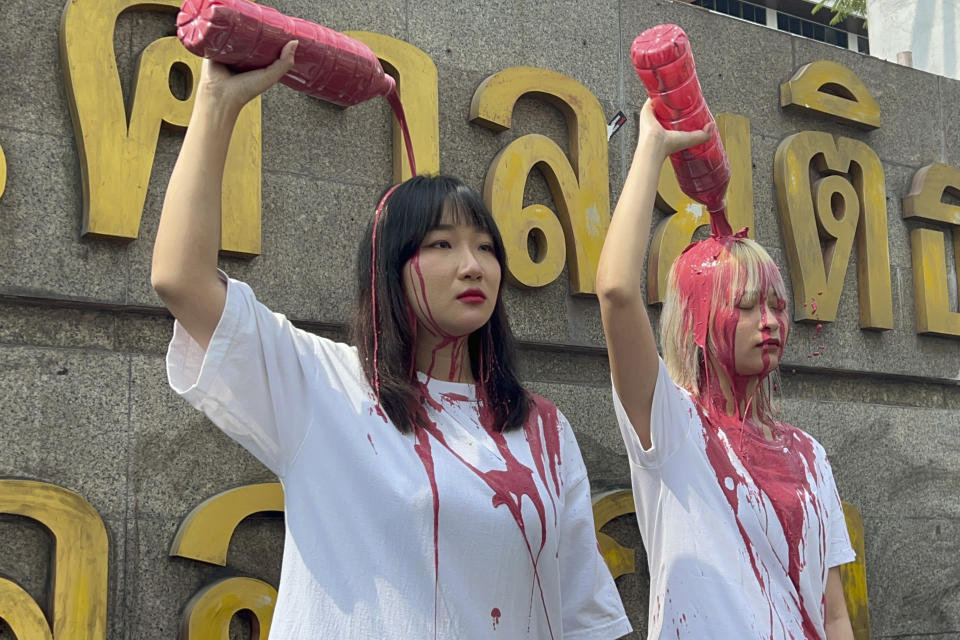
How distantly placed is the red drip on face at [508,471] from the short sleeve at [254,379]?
0.19 metres

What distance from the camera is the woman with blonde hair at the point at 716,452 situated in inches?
97.3

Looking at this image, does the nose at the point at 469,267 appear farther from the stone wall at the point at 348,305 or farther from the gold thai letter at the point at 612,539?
the gold thai letter at the point at 612,539

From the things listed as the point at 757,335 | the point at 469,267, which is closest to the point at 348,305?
the point at 757,335

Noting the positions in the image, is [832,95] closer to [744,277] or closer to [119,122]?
[744,277]

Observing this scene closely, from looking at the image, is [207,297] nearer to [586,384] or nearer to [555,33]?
[586,384]

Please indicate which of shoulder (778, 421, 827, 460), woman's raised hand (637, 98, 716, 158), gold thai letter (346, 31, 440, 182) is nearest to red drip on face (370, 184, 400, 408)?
woman's raised hand (637, 98, 716, 158)

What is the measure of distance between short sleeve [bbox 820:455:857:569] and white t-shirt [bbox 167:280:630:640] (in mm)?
984

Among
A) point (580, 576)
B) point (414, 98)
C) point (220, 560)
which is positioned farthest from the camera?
point (414, 98)

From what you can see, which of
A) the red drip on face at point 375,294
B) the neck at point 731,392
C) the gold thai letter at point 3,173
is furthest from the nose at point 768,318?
the gold thai letter at point 3,173

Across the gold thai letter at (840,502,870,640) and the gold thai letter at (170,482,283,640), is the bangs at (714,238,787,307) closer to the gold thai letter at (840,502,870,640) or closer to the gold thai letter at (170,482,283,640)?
the gold thai letter at (170,482,283,640)

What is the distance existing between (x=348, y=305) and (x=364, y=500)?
206 centimetres

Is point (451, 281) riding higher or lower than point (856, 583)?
higher

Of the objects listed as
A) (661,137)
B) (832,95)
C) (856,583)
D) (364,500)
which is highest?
(832,95)

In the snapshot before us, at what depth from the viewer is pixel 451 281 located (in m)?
2.23
